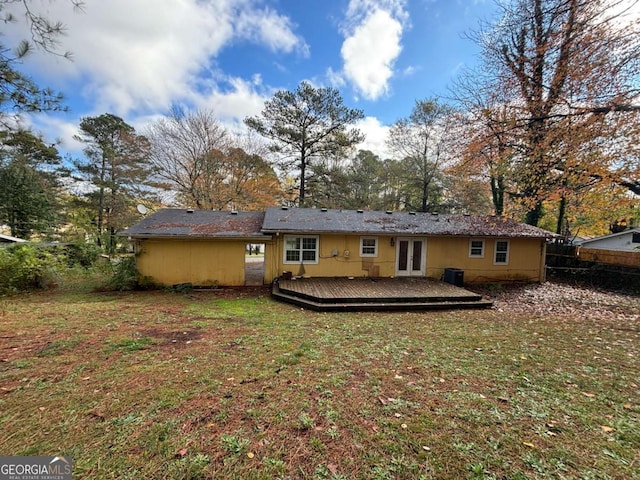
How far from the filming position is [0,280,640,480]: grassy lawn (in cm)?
220

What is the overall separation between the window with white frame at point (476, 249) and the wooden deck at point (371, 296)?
2.86 metres

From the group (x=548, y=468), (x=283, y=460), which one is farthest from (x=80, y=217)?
(x=548, y=468)

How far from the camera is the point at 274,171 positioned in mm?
19109

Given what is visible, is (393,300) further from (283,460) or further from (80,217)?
(80,217)

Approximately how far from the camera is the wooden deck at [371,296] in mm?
7746

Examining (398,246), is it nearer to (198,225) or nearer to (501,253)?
(501,253)

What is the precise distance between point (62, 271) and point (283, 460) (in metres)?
12.6

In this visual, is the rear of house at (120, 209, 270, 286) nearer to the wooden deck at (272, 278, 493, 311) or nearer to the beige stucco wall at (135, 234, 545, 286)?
the beige stucco wall at (135, 234, 545, 286)

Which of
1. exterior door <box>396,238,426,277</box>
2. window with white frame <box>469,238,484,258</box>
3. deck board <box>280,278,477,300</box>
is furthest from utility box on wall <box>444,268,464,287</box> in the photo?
window with white frame <box>469,238,484,258</box>

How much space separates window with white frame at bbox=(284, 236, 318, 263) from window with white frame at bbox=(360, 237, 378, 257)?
1.95m

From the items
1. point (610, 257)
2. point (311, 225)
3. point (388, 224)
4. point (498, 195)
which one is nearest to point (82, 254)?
point (311, 225)

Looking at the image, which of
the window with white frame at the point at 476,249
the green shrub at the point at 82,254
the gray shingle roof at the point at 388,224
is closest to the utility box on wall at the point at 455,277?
the gray shingle roof at the point at 388,224

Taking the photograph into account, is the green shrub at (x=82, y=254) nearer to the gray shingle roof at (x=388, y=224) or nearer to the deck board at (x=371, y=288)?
the gray shingle roof at (x=388, y=224)

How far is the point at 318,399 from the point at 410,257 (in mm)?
9243
